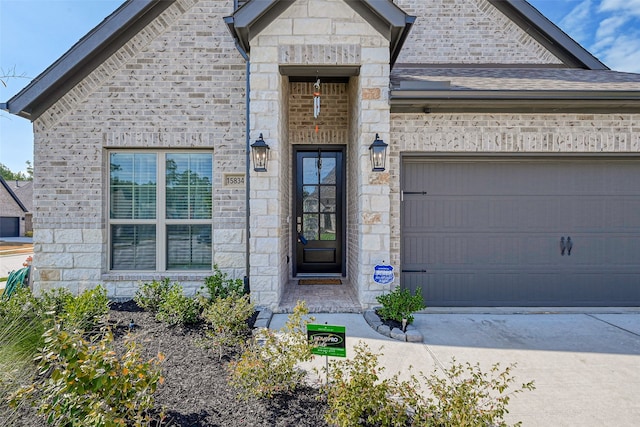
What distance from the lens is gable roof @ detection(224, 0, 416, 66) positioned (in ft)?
13.9

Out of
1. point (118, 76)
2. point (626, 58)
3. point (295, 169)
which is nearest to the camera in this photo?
point (118, 76)

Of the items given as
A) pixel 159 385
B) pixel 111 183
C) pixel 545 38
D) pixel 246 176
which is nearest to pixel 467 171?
pixel 246 176

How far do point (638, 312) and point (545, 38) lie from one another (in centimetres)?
517

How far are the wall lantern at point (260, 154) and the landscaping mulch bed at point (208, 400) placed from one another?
227 centimetres

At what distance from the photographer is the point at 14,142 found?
6.46m

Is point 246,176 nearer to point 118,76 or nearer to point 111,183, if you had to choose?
point 111,183

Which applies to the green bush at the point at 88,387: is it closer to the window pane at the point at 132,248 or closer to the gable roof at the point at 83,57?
the window pane at the point at 132,248

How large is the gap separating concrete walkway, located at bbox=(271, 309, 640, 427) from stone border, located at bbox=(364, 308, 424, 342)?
3.0 inches

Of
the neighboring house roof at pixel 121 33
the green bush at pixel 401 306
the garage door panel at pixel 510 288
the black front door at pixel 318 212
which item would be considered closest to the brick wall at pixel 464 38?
the neighboring house roof at pixel 121 33

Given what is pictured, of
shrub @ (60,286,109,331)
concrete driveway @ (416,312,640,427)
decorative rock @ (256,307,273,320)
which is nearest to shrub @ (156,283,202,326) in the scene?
shrub @ (60,286,109,331)

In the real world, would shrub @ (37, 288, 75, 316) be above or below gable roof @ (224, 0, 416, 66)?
below

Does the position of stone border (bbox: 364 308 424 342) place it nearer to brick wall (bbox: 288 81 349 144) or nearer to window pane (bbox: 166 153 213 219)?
window pane (bbox: 166 153 213 219)

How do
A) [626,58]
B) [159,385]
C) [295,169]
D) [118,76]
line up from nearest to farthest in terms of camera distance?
[159,385] < [118,76] < [295,169] < [626,58]

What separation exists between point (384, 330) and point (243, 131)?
3612 millimetres
